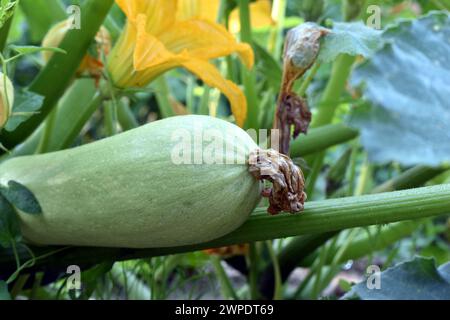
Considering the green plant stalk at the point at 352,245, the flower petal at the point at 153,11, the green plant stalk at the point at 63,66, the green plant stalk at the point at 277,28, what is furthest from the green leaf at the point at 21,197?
the green plant stalk at the point at 277,28

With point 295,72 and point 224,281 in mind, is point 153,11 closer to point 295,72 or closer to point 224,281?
point 295,72

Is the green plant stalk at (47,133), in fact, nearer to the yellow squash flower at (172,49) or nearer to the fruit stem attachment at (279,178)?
the yellow squash flower at (172,49)

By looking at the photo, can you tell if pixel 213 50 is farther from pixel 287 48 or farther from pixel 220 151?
pixel 220 151

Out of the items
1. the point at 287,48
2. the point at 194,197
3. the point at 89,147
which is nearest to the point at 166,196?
the point at 194,197

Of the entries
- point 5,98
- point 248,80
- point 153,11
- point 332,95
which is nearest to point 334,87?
point 332,95
